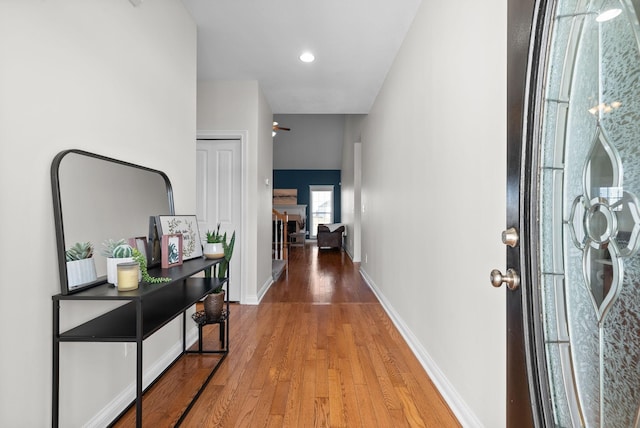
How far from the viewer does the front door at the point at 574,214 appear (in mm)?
602

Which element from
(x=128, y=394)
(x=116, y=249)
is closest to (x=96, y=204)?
(x=116, y=249)

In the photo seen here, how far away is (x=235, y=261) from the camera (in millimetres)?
3857

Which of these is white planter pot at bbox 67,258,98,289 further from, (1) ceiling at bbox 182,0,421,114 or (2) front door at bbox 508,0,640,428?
(1) ceiling at bbox 182,0,421,114

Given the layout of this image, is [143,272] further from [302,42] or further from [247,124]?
[247,124]

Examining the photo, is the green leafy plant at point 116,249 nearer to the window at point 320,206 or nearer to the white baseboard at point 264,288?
the white baseboard at point 264,288

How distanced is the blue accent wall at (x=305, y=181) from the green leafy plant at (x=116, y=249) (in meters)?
10.4

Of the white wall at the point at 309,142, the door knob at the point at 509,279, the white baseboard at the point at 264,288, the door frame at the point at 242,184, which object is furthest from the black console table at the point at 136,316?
the white wall at the point at 309,142

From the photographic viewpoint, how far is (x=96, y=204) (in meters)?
1.54

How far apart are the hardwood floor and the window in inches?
335

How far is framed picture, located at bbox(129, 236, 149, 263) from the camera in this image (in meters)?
1.78

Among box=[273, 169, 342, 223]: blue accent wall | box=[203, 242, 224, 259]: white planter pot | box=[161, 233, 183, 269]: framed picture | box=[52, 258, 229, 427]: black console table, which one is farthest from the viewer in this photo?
box=[273, 169, 342, 223]: blue accent wall

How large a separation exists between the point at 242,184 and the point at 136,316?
8.14 ft

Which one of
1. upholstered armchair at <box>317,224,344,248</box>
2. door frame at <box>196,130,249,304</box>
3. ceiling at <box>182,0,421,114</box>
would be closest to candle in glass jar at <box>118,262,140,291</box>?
ceiling at <box>182,0,421,114</box>

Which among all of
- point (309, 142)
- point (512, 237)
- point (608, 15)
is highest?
point (309, 142)
